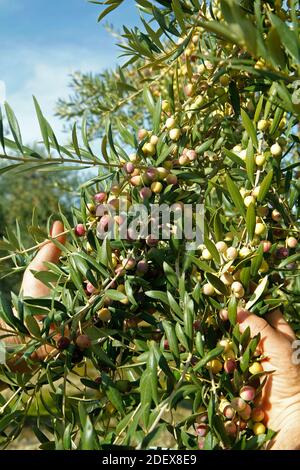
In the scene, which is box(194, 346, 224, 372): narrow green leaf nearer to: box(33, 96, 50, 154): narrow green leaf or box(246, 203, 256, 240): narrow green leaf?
box(246, 203, 256, 240): narrow green leaf

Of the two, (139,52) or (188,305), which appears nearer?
(188,305)

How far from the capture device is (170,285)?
2.37ft

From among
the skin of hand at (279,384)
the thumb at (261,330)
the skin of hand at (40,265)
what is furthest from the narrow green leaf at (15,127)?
the thumb at (261,330)

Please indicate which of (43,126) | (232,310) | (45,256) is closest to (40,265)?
(45,256)

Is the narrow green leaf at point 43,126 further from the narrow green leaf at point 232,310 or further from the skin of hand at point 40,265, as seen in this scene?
the narrow green leaf at point 232,310

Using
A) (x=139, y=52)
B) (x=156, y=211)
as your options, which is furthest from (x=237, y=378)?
(x=139, y=52)

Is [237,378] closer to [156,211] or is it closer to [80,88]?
[156,211]

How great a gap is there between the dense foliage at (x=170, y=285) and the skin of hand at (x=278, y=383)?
2 centimetres

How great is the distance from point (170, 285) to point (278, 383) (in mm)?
208

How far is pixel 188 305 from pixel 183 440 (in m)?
0.17

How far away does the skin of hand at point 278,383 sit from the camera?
0.67m

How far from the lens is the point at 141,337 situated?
75 cm

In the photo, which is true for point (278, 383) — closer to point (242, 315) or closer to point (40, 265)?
point (242, 315)
